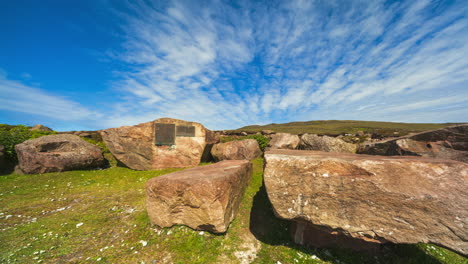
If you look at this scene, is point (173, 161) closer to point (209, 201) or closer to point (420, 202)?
point (209, 201)

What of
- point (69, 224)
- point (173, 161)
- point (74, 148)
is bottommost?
point (69, 224)

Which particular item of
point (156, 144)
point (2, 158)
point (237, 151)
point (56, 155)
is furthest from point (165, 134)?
point (2, 158)

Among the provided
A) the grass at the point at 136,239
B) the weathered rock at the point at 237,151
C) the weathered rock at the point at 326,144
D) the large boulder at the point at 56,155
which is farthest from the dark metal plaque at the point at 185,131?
the weathered rock at the point at 326,144

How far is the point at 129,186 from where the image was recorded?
872 cm

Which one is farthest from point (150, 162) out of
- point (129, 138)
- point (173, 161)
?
point (129, 138)

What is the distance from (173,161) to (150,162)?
1.54m

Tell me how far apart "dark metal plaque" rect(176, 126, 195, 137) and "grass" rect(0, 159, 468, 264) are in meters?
5.67

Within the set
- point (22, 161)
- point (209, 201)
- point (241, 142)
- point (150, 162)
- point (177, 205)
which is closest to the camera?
point (209, 201)

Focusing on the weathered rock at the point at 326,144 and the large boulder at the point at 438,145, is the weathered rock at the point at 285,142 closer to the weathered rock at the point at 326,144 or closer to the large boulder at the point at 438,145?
the weathered rock at the point at 326,144

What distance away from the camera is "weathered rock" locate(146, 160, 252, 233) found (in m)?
4.14

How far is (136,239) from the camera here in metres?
4.49

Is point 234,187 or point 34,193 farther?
point 34,193

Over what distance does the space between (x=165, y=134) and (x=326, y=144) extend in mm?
11509

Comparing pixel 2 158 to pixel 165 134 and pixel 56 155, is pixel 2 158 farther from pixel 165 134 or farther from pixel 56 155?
pixel 165 134
